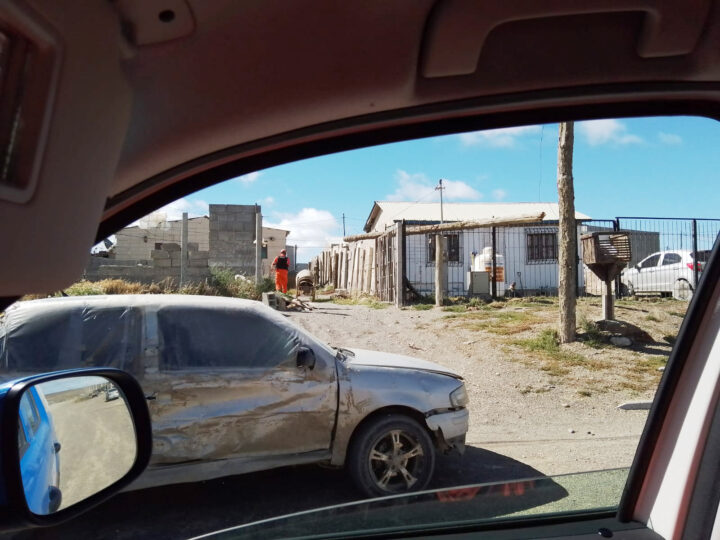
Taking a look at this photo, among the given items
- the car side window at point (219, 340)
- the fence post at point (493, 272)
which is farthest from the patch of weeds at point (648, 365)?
the fence post at point (493, 272)

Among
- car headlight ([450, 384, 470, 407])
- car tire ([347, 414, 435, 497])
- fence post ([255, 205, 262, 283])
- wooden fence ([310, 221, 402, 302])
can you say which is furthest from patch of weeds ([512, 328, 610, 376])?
fence post ([255, 205, 262, 283])

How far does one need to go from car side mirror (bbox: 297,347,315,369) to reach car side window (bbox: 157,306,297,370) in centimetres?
10

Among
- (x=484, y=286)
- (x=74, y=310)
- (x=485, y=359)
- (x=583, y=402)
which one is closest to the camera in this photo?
(x=74, y=310)

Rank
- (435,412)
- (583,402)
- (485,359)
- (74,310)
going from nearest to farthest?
(74,310) < (435,412) < (583,402) < (485,359)

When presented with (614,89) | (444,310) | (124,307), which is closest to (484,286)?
(444,310)

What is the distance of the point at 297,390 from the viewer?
4492 mm

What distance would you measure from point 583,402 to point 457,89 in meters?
6.70

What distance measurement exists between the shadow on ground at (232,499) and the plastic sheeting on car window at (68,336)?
1.05 meters

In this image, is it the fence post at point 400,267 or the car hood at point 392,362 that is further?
the fence post at point 400,267

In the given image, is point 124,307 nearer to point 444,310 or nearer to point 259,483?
point 259,483

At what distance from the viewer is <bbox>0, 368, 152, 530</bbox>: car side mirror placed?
1.35m

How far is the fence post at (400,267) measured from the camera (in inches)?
579

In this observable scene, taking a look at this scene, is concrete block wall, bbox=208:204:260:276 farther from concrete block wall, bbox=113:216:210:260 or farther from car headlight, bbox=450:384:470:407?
car headlight, bbox=450:384:470:407

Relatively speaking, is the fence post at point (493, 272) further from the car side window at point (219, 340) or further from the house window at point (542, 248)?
the car side window at point (219, 340)
